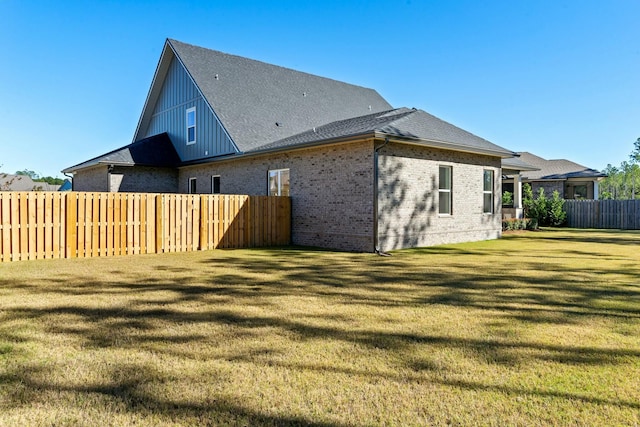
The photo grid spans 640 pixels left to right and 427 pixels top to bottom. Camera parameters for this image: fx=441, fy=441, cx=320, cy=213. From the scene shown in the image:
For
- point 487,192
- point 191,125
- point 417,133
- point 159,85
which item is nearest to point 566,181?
point 487,192

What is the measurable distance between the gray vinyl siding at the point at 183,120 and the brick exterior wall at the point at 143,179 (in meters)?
1.25

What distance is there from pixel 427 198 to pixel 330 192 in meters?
3.05

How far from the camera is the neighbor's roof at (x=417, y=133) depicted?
481 inches

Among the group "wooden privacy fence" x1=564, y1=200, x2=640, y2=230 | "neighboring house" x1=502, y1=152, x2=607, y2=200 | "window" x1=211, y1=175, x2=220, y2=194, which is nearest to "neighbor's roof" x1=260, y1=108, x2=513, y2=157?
"window" x1=211, y1=175, x2=220, y2=194

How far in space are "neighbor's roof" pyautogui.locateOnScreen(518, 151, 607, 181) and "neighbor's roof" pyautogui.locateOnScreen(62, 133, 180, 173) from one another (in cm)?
2282

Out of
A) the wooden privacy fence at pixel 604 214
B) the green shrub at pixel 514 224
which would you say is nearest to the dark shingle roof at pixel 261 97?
the green shrub at pixel 514 224

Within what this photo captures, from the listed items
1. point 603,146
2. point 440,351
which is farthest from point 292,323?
point 603,146

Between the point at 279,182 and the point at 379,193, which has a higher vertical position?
the point at 279,182

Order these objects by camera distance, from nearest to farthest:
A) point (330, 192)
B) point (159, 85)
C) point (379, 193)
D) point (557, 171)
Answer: point (379, 193), point (330, 192), point (159, 85), point (557, 171)

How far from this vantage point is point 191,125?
19.7 m

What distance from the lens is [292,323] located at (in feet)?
15.7

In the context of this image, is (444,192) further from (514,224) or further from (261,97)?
(261,97)

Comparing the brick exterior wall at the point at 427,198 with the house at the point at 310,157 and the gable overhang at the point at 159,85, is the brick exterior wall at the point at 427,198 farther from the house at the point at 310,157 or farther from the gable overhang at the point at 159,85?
the gable overhang at the point at 159,85

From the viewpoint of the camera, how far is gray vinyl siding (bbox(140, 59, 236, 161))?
58.1 ft
